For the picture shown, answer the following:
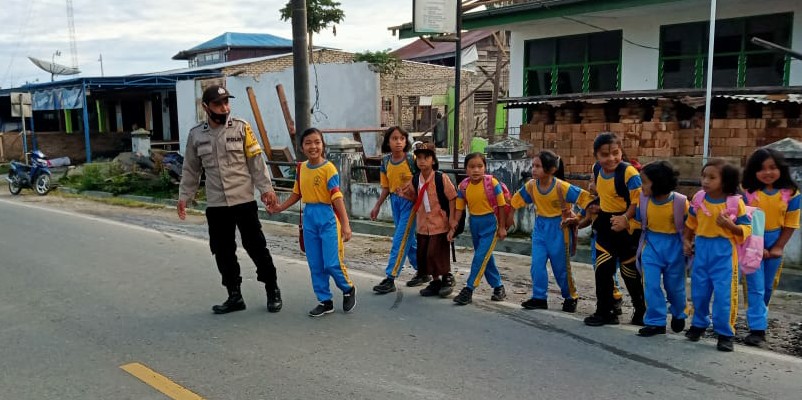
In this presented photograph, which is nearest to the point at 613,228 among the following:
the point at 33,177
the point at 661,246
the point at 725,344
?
the point at 661,246

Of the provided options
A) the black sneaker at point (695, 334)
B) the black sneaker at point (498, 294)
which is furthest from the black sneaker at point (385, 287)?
the black sneaker at point (695, 334)

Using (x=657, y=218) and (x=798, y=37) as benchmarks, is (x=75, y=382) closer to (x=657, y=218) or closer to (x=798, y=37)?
(x=657, y=218)

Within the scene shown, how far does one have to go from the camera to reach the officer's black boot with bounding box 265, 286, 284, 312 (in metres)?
5.78

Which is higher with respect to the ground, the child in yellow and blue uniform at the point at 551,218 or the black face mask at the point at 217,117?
the black face mask at the point at 217,117

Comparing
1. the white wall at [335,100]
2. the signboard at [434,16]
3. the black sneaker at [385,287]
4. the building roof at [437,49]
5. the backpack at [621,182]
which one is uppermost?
the building roof at [437,49]

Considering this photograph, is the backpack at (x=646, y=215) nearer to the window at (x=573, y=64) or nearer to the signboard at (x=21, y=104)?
the window at (x=573, y=64)

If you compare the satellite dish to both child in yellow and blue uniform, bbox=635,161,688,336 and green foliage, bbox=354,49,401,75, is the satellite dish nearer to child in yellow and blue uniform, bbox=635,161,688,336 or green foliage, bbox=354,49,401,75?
green foliage, bbox=354,49,401,75

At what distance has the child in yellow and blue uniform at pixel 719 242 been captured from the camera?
177 inches

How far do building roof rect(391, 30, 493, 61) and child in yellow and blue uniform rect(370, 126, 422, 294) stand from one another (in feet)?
83.4

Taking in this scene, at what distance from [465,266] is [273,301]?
9.28ft

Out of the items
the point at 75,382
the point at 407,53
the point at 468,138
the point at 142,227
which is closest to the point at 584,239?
the point at 75,382

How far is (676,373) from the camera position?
14.0 ft

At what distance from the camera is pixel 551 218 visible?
18.1ft

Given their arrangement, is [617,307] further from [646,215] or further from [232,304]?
[232,304]
